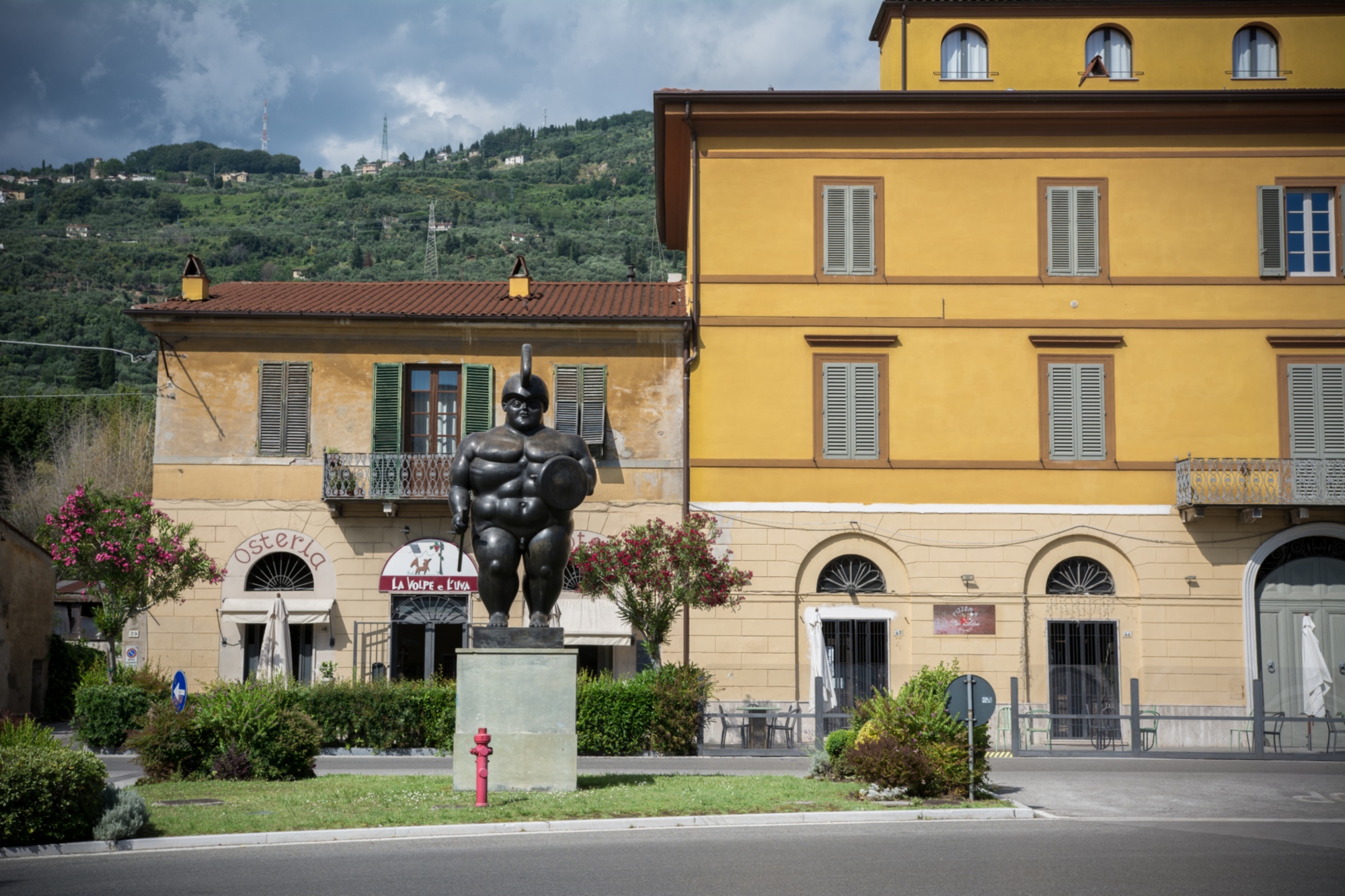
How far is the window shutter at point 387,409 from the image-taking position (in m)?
26.3

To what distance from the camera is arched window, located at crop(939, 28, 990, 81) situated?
29.8 meters

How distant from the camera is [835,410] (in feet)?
86.5

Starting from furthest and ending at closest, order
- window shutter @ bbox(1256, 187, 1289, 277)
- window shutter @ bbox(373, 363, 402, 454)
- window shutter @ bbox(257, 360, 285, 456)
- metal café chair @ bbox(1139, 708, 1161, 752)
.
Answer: window shutter @ bbox(1256, 187, 1289, 277)
window shutter @ bbox(257, 360, 285, 456)
window shutter @ bbox(373, 363, 402, 454)
metal café chair @ bbox(1139, 708, 1161, 752)

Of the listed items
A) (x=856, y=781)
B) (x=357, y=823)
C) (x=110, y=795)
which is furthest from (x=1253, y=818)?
(x=110, y=795)

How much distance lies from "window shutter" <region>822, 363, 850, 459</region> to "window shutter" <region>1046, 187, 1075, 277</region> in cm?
478

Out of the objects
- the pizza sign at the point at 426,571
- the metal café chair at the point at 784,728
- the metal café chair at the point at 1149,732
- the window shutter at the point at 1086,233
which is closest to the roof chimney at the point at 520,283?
the pizza sign at the point at 426,571

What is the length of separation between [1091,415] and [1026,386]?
1.42 metres

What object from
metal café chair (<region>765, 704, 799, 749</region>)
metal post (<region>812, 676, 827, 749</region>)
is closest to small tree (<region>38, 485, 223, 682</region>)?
metal café chair (<region>765, 704, 799, 749</region>)

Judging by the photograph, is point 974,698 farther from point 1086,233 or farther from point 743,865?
point 1086,233

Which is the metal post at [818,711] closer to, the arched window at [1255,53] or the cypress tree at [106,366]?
the arched window at [1255,53]

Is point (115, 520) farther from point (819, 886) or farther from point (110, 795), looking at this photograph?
point (819, 886)

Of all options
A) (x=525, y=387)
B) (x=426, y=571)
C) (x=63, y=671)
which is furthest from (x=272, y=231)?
(x=525, y=387)

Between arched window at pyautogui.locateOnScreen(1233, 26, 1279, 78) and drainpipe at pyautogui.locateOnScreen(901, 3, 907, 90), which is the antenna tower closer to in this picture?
drainpipe at pyautogui.locateOnScreen(901, 3, 907, 90)

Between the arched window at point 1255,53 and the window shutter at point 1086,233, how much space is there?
6106 millimetres
